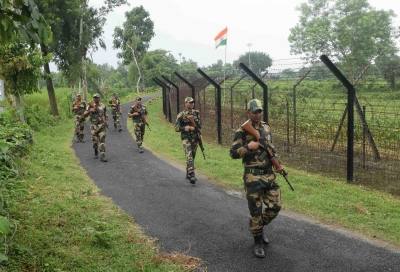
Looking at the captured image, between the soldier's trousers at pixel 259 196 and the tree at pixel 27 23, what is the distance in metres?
2.65

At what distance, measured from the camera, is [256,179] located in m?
4.20

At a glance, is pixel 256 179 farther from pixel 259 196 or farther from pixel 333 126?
pixel 333 126

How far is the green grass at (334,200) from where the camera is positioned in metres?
4.95

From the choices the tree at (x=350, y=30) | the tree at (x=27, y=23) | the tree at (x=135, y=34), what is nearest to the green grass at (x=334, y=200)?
the tree at (x=27, y=23)

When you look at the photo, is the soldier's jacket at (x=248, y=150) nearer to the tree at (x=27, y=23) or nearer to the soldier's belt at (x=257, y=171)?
the soldier's belt at (x=257, y=171)

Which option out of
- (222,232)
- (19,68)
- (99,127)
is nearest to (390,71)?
(222,232)

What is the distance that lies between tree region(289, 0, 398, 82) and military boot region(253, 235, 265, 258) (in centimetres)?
2824

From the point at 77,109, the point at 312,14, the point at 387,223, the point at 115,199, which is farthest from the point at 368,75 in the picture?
the point at 312,14

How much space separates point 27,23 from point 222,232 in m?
3.50

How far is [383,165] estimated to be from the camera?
748 centimetres

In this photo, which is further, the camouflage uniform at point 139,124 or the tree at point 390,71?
the camouflage uniform at point 139,124

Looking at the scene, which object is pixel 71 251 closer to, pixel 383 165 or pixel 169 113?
pixel 383 165

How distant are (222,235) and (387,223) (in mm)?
2271

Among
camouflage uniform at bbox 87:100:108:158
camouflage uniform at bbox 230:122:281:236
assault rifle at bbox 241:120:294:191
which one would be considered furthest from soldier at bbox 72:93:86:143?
assault rifle at bbox 241:120:294:191
